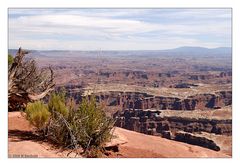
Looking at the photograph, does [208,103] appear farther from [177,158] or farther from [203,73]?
[177,158]

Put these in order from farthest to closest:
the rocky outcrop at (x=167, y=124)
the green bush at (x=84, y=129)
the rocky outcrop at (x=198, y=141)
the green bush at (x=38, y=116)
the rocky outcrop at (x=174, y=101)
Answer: the rocky outcrop at (x=174, y=101), the rocky outcrop at (x=167, y=124), the rocky outcrop at (x=198, y=141), the green bush at (x=38, y=116), the green bush at (x=84, y=129)

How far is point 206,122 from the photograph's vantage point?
3228cm

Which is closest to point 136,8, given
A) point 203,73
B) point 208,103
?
point 208,103

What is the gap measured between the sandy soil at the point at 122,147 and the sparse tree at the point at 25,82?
0.79m

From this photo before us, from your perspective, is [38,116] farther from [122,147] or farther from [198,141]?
[198,141]

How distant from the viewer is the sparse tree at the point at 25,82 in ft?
28.8

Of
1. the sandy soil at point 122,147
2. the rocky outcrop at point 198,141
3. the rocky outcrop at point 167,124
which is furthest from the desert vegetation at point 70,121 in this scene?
the rocky outcrop at point 167,124

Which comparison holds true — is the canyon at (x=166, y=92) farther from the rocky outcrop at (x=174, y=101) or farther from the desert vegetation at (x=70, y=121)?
the desert vegetation at (x=70, y=121)

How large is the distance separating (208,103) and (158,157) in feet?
129

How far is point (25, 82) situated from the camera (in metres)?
9.41

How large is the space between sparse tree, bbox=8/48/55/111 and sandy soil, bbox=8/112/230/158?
0.79 m

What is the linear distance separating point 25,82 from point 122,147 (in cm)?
299

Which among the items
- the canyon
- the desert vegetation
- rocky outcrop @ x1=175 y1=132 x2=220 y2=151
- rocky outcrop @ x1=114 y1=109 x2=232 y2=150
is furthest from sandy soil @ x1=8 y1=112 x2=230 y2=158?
rocky outcrop @ x1=114 y1=109 x2=232 y2=150

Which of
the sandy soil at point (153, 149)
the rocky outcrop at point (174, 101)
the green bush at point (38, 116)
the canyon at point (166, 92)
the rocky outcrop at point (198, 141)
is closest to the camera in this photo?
the sandy soil at point (153, 149)
